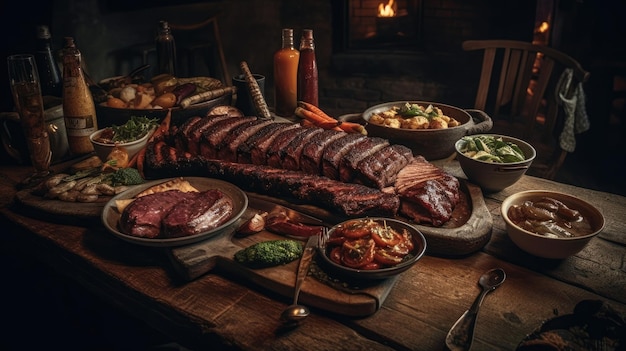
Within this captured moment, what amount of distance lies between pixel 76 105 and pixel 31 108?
10.7 inches

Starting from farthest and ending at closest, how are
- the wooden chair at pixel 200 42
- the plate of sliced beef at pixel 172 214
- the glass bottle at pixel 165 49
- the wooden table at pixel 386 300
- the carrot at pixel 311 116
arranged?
the wooden chair at pixel 200 42 → the glass bottle at pixel 165 49 → the carrot at pixel 311 116 → the plate of sliced beef at pixel 172 214 → the wooden table at pixel 386 300

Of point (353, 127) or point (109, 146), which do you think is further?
point (353, 127)

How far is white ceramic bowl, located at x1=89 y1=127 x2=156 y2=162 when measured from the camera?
2861 mm

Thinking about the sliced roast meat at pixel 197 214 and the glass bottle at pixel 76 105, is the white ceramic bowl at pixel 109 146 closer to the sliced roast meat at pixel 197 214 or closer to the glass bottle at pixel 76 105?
the glass bottle at pixel 76 105

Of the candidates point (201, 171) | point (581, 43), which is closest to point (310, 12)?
point (581, 43)

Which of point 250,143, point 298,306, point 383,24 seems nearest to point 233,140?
point 250,143

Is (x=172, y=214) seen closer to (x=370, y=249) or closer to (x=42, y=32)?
(x=370, y=249)

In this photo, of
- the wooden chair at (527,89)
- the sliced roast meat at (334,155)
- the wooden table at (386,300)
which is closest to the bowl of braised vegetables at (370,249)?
the wooden table at (386,300)

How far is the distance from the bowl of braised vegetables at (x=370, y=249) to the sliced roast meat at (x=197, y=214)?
1.78ft

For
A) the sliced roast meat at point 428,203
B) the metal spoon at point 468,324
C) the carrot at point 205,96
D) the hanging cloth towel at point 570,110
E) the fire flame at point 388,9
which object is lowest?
the hanging cloth towel at point 570,110

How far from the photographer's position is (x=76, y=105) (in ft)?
9.69

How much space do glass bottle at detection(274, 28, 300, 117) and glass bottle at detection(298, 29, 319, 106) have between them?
59 millimetres

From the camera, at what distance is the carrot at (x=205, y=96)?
3.24 m

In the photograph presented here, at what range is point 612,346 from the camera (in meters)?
1.60
